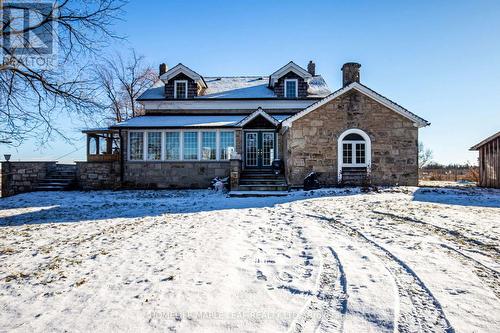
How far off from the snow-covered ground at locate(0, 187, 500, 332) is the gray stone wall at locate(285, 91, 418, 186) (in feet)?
20.1

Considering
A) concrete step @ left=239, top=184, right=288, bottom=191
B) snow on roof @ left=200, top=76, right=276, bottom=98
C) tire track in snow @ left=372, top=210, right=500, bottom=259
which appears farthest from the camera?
snow on roof @ left=200, top=76, right=276, bottom=98

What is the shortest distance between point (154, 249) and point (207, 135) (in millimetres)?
12780

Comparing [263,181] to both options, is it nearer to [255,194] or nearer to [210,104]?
[255,194]

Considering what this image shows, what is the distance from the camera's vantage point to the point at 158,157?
56.1 ft

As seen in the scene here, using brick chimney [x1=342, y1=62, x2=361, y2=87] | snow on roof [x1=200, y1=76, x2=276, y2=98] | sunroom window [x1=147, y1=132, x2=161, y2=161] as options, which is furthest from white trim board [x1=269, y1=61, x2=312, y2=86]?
sunroom window [x1=147, y1=132, x2=161, y2=161]

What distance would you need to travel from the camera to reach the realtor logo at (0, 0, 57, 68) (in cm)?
761

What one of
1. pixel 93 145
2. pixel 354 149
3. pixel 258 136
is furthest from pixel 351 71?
pixel 93 145

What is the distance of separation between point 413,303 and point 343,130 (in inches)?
454

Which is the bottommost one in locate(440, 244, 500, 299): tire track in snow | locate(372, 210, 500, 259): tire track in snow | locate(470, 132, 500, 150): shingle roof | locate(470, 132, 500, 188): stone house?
locate(440, 244, 500, 299): tire track in snow

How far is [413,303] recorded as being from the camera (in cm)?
287

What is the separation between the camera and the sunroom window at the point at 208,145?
1708 centimetres

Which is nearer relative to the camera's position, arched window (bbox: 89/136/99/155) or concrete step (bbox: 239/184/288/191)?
concrete step (bbox: 239/184/288/191)

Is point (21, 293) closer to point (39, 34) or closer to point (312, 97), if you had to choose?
point (39, 34)

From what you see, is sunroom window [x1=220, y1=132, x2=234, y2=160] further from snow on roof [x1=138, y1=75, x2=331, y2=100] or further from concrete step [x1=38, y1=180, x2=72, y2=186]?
concrete step [x1=38, y1=180, x2=72, y2=186]
